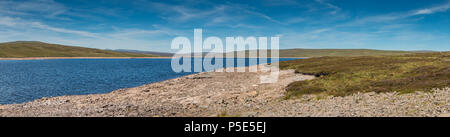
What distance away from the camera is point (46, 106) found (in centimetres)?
3012

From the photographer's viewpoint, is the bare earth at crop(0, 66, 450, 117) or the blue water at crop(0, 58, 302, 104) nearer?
the bare earth at crop(0, 66, 450, 117)

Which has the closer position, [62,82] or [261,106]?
[261,106]

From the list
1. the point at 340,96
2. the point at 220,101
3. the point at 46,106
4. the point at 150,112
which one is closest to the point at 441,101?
the point at 340,96

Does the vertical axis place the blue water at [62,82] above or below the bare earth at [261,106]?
below

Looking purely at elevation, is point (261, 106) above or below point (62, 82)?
above

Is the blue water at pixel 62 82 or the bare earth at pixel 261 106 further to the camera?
the blue water at pixel 62 82

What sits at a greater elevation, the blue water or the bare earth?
the bare earth

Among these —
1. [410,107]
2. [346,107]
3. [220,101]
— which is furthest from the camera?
[220,101]
